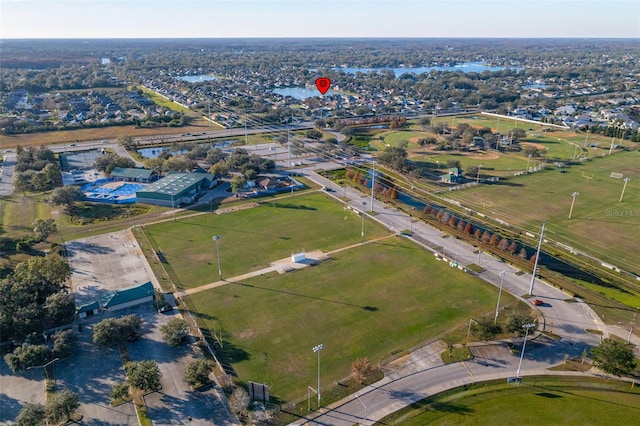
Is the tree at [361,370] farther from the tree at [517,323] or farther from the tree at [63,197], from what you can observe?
the tree at [63,197]

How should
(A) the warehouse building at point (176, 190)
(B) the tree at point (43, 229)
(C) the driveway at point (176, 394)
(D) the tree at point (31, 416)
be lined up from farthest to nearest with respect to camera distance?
(A) the warehouse building at point (176, 190) → (B) the tree at point (43, 229) → (C) the driveway at point (176, 394) → (D) the tree at point (31, 416)

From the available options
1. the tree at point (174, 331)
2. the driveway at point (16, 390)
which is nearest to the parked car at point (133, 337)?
the tree at point (174, 331)

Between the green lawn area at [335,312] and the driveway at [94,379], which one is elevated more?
the green lawn area at [335,312]

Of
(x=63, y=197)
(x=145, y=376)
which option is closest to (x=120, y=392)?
(x=145, y=376)

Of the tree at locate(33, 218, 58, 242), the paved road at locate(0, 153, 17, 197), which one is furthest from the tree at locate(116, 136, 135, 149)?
the tree at locate(33, 218, 58, 242)

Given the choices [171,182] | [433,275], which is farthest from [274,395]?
[171,182]

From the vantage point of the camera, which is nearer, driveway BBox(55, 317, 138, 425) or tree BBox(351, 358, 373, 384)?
driveway BBox(55, 317, 138, 425)

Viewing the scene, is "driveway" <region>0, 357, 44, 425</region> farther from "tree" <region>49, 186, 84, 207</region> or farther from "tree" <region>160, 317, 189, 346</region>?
"tree" <region>49, 186, 84, 207</region>
